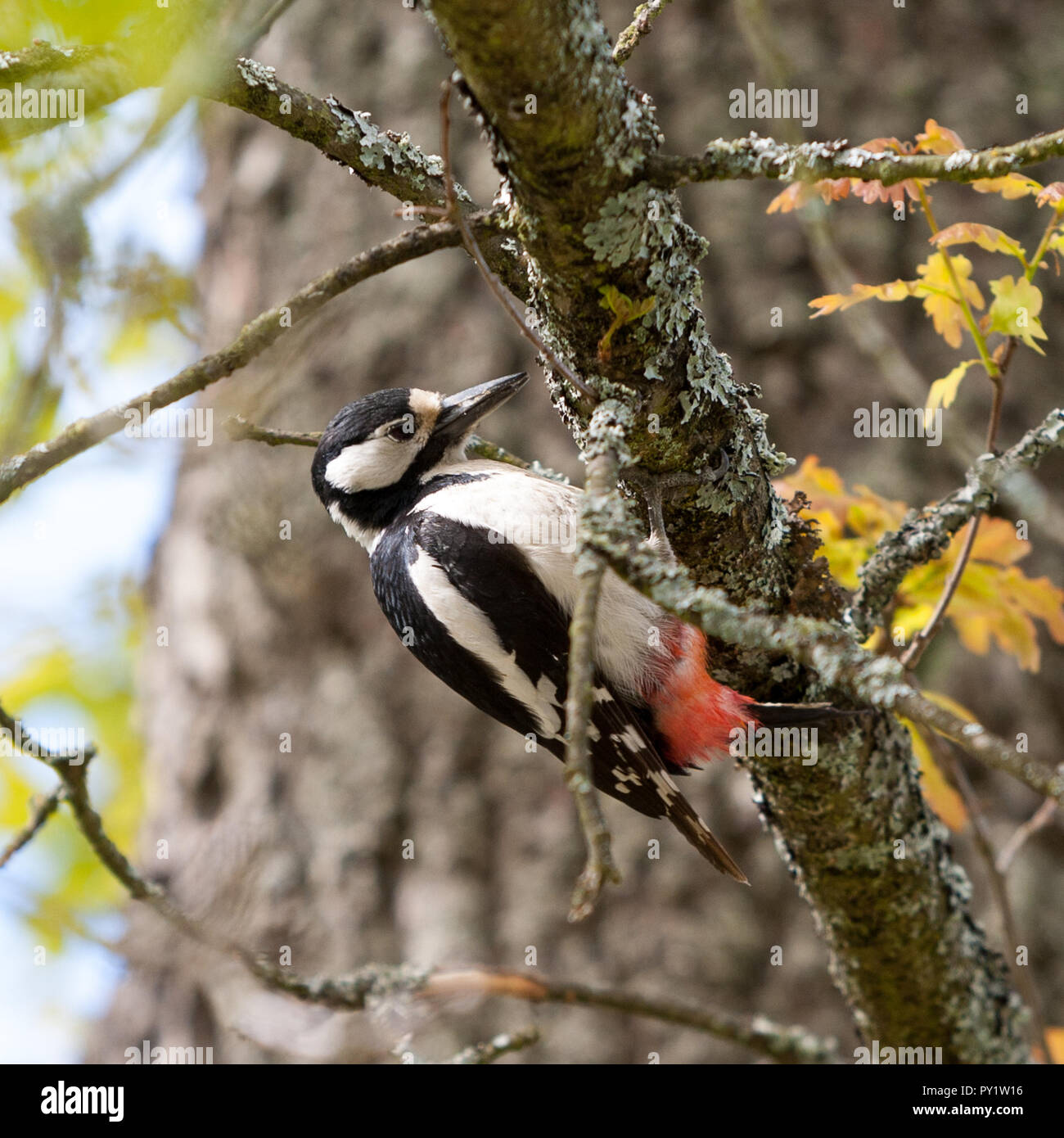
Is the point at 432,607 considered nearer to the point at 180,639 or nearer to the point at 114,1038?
the point at 180,639

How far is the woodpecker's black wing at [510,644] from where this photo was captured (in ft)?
7.31

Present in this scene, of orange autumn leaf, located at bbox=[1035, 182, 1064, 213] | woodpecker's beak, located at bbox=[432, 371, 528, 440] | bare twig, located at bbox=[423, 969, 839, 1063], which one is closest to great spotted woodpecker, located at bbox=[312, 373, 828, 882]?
woodpecker's beak, located at bbox=[432, 371, 528, 440]

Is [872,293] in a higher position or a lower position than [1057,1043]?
higher

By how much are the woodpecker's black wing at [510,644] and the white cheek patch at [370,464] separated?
338mm

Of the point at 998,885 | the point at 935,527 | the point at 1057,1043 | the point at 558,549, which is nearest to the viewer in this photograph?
the point at 935,527

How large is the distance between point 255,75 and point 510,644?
121cm

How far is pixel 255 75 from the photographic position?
57.2 inches

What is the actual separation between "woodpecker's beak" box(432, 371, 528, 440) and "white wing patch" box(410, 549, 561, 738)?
1.58ft

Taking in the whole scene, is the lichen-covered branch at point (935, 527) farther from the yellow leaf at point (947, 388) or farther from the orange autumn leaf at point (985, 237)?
the orange autumn leaf at point (985, 237)

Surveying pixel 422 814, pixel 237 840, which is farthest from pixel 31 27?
pixel 422 814

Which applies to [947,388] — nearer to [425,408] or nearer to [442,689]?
[425,408]

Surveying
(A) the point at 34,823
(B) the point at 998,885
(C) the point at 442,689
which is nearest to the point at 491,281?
(A) the point at 34,823

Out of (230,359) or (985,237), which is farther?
(985,237)

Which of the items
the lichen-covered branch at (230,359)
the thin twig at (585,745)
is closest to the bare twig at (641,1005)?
the thin twig at (585,745)
